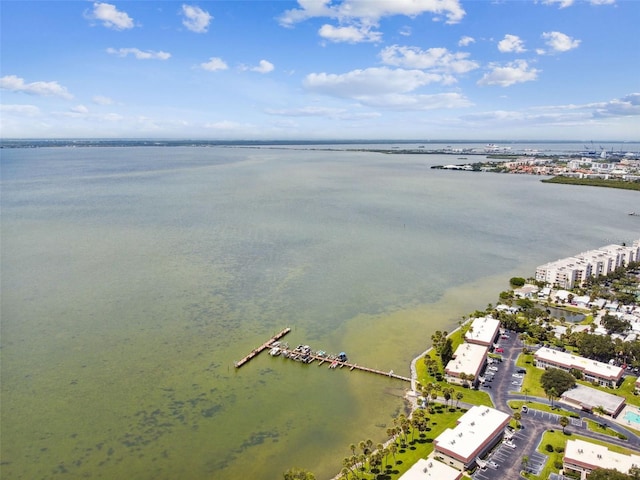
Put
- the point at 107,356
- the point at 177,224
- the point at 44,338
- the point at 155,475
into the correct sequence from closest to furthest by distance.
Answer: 1. the point at 155,475
2. the point at 107,356
3. the point at 44,338
4. the point at 177,224

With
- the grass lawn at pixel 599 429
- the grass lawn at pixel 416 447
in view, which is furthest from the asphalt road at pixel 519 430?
the grass lawn at pixel 416 447

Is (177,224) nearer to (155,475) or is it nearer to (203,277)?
(203,277)

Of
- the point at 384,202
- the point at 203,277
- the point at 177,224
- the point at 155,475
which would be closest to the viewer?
the point at 155,475

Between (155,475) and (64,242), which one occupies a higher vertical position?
(64,242)

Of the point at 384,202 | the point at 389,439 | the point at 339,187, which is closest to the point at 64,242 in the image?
the point at 389,439

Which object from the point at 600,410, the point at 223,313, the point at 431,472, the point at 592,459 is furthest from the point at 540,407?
the point at 223,313

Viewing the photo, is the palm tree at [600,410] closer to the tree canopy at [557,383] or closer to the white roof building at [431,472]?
the tree canopy at [557,383]

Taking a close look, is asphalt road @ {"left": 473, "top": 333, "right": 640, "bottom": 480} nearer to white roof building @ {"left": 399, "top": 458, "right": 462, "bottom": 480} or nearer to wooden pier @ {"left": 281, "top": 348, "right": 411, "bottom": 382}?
white roof building @ {"left": 399, "top": 458, "right": 462, "bottom": 480}
